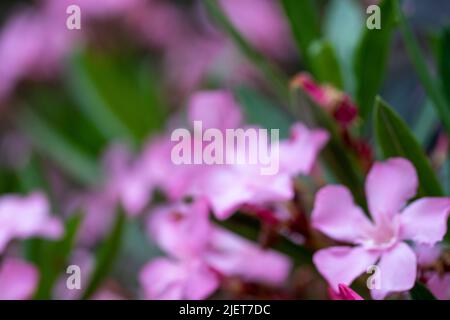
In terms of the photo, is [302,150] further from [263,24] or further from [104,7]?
[263,24]

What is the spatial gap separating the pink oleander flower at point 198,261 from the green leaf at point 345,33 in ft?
0.60

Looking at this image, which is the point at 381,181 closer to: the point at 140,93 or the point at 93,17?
the point at 140,93

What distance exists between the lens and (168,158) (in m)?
0.86

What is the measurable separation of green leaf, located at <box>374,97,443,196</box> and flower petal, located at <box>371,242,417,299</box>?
0.25 ft

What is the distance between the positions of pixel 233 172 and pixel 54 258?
203 mm

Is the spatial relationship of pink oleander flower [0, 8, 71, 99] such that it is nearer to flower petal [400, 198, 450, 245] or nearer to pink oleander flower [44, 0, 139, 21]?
pink oleander flower [44, 0, 139, 21]

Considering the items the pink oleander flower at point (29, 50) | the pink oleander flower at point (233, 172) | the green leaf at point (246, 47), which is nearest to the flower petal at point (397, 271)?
the pink oleander flower at point (233, 172)

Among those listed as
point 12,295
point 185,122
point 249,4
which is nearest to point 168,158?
point 185,122

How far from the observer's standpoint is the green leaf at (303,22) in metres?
0.70

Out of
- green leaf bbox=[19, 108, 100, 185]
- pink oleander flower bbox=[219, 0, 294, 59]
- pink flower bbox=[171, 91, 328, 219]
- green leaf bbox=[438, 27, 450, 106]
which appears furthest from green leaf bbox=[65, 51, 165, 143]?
green leaf bbox=[438, 27, 450, 106]

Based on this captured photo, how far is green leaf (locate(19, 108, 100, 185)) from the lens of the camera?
112cm

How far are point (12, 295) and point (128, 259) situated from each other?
40 centimetres

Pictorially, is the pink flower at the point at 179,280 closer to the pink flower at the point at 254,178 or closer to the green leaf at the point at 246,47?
the pink flower at the point at 254,178

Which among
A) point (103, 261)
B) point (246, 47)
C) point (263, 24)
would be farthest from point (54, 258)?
point (263, 24)
